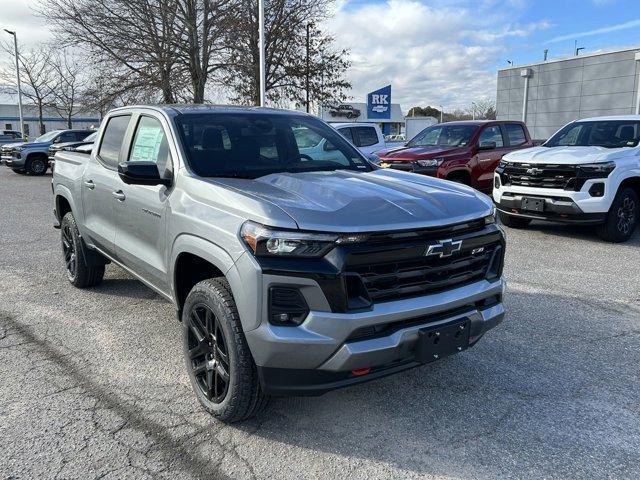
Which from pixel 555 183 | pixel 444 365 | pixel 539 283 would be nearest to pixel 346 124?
pixel 555 183

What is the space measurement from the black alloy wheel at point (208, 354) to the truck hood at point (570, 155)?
6.19 metres

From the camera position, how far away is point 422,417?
3.22 m

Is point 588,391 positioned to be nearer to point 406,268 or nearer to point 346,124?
point 406,268

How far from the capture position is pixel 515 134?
11.3m

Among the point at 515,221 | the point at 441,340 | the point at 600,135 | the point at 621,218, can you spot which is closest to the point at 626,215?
Result: the point at 621,218

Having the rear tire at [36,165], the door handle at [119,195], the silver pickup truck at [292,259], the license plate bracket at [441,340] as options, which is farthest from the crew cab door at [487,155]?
the rear tire at [36,165]

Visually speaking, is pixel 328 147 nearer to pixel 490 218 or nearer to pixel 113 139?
pixel 490 218

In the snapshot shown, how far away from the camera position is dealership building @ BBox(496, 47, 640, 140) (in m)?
24.6

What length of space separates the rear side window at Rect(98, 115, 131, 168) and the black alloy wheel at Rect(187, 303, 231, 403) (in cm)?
199

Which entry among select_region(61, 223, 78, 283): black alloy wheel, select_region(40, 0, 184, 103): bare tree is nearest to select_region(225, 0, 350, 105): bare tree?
select_region(40, 0, 184, 103): bare tree

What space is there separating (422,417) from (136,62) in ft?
76.2

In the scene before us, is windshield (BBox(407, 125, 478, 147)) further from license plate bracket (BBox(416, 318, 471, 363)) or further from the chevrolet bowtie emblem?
license plate bracket (BBox(416, 318, 471, 363))

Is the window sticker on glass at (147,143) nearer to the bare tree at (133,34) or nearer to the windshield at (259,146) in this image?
the windshield at (259,146)

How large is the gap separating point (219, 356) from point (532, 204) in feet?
20.3
